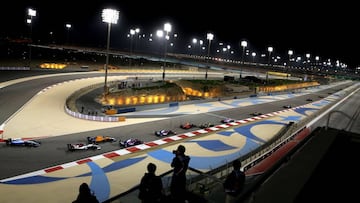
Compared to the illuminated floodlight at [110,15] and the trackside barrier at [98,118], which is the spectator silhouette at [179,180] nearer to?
the trackside barrier at [98,118]

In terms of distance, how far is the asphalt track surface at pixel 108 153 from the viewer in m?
13.2

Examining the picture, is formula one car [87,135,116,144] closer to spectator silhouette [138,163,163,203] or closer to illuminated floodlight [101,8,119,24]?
spectator silhouette [138,163,163,203]

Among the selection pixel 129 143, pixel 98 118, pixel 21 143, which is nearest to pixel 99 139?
pixel 129 143

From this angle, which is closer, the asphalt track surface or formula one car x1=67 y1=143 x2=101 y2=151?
the asphalt track surface

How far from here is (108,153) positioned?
691 inches

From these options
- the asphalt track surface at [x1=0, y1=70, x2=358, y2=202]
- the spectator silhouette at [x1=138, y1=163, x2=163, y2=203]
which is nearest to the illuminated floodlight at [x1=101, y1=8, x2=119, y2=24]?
the asphalt track surface at [x1=0, y1=70, x2=358, y2=202]

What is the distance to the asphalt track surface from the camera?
43.4 feet

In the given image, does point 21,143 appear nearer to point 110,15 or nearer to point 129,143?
point 129,143

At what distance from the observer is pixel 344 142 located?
891 cm

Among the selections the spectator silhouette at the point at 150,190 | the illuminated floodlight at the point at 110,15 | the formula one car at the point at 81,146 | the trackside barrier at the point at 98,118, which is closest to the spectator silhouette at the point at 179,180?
the spectator silhouette at the point at 150,190

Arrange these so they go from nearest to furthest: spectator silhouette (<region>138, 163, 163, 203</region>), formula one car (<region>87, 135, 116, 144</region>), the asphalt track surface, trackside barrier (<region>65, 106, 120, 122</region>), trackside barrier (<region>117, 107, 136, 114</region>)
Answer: spectator silhouette (<region>138, 163, 163, 203</region>)
the asphalt track surface
formula one car (<region>87, 135, 116, 144</region>)
trackside barrier (<region>65, 106, 120, 122</region>)
trackside barrier (<region>117, 107, 136, 114</region>)

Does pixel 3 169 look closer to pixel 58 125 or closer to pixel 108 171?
pixel 108 171

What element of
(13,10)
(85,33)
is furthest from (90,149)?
(85,33)

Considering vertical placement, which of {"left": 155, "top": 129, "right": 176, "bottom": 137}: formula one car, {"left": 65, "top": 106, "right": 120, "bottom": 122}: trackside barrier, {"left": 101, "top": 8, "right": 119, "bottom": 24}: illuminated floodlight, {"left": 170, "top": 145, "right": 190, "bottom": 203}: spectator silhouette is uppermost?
{"left": 101, "top": 8, "right": 119, "bottom": 24}: illuminated floodlight
